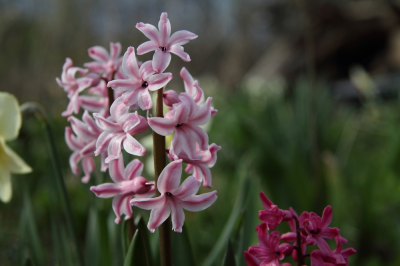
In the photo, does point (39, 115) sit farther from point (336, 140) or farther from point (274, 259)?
point (336, 140)

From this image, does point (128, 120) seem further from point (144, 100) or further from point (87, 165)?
point (87, 165)

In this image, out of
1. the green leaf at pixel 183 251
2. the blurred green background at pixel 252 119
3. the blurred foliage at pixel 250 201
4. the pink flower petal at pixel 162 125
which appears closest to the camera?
the pink flower petal at pixel 162 125

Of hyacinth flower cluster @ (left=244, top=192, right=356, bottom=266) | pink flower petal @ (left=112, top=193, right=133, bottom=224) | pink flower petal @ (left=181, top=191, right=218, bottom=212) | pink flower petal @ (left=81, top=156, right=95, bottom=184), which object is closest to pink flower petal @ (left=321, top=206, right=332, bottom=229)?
hyacinth flower cluster @ (left=244, top=192, right=356, bottom=266)

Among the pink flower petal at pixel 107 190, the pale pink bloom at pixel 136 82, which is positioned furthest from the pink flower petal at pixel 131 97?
the pink flower petal at pixel 107 190

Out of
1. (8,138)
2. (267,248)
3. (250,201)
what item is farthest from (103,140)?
(250,201)

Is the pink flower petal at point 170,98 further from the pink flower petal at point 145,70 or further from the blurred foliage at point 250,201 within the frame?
the blurred foliage at point 250,201

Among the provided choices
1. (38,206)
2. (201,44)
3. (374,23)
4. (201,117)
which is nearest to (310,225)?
(201,117)

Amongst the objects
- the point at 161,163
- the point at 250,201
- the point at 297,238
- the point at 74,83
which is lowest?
the point at 250,201

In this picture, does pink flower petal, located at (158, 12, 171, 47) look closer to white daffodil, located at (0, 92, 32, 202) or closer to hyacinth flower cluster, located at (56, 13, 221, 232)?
hyacinth flower cluster, located at (56, 13, 221, 232)
